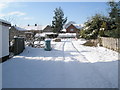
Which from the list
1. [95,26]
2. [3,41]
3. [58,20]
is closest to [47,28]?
[58,20]

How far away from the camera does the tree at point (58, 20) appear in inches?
2650

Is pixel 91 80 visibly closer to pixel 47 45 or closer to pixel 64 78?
pixel 64 78

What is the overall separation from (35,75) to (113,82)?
3.10m

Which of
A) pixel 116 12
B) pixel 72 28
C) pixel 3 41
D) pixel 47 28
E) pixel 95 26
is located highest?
pixel 47 28

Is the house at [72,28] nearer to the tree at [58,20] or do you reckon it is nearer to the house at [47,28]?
the tree at [58,20]

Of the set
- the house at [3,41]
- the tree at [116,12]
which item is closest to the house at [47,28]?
the tree at [116,12]

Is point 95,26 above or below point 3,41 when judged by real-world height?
above

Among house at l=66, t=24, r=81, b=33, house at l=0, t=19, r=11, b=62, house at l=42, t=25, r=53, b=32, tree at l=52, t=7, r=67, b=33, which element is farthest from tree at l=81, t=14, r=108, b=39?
house at l=42, t=25, r=53, b=32

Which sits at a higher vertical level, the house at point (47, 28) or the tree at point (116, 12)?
the house at point (47, 28)

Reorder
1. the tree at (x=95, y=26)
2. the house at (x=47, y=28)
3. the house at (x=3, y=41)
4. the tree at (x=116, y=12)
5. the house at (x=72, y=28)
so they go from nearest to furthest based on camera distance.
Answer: the house at (x=3, y=41) → the tree at (x=116, y=12) → the tree at (x=95, y=26) → the house at (x=72, y=28) → the house at (x=47, y=28)

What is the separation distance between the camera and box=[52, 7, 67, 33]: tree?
67312 mm

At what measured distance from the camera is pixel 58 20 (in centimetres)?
6756

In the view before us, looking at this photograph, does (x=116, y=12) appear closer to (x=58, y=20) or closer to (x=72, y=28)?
(x=58, y=20)

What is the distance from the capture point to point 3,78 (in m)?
6.47
